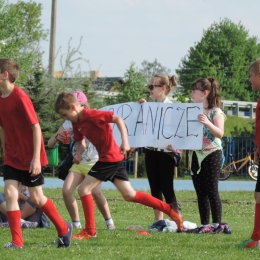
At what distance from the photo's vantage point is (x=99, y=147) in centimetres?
826

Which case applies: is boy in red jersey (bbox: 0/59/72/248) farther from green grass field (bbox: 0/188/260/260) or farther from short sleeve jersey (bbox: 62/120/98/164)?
short sleeve jersey (bbox: 62/120/98/164)

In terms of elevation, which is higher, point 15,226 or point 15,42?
point 15,42

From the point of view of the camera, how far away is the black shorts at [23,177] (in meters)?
7.51

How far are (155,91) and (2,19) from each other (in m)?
25.1

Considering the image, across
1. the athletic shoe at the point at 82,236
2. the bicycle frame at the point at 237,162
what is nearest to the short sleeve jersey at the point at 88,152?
the athletic shoe at the point at 82,236

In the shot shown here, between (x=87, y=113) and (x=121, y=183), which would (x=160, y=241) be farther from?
(x=87, y=113)

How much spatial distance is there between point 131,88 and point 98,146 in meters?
44.5

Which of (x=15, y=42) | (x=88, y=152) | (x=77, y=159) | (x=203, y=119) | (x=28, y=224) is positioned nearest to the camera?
(x=77, y=159)

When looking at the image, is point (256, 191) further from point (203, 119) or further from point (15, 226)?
point (15, 226)

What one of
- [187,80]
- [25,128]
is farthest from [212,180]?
[187,80]

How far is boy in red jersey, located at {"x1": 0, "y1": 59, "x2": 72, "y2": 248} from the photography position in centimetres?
744

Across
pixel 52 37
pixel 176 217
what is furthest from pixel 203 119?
pixel 52 37

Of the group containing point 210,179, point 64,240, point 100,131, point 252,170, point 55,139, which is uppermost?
point 100,131

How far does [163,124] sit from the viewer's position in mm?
9750
